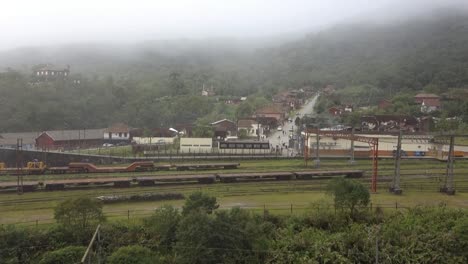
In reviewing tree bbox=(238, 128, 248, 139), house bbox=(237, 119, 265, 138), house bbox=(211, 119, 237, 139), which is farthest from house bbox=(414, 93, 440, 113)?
house bbox=(211, 119, 237, 139)

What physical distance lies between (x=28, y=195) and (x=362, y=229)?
13.5 meters

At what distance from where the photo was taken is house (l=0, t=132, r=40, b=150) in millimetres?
31347

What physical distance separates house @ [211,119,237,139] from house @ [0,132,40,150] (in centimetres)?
1458

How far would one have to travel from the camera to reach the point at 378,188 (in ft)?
65.5

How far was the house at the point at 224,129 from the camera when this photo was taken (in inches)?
1475

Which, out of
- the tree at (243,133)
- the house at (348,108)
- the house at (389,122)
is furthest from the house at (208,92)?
the house at (389,122)

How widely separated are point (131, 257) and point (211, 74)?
72.1 meters

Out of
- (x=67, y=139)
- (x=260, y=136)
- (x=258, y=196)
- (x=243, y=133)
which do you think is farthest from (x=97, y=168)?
(x=260, y=136)

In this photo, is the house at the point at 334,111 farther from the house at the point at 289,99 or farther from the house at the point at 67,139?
the house at the point at 67,139

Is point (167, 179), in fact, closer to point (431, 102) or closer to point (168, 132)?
point (168, 132)

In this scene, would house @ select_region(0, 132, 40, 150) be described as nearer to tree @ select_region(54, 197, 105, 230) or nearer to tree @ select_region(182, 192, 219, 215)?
tree @ select_region(54, 197, 105, 230)

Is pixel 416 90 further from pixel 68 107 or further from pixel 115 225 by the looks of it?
pixel 115 225

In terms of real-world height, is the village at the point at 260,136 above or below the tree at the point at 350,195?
above

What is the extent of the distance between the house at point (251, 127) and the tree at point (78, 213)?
29.6m
